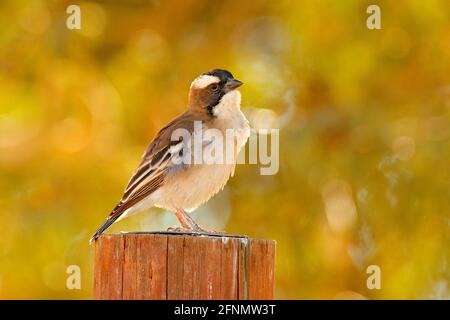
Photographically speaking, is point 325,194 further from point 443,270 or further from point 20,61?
point 20,61

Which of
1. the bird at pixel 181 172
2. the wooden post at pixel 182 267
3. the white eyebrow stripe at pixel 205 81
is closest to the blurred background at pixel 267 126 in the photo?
the white eyebrow stripe at pixel 205 81

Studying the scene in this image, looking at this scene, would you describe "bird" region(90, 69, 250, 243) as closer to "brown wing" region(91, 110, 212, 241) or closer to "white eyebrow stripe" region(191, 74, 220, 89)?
"brown wing" region(91, 110, 212, 241)

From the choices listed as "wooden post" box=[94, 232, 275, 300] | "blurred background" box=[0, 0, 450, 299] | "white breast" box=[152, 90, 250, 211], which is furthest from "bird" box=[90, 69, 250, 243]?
"blurred background" box=[0, 0, 450, 299]

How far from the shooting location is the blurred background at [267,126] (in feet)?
39.3

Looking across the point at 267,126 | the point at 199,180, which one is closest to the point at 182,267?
the point at 199,180

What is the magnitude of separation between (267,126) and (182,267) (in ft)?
20.2

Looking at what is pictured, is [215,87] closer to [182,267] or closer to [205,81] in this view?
[205,81]

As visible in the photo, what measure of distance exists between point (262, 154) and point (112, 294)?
6088 mm

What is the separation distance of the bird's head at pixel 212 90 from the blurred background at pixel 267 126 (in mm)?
2695

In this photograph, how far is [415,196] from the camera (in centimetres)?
1221

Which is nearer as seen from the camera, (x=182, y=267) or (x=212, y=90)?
(x=182, y=267)

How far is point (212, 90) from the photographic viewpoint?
914cm

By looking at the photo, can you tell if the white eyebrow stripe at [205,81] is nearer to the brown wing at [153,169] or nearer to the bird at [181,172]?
the bird at [181,172]
